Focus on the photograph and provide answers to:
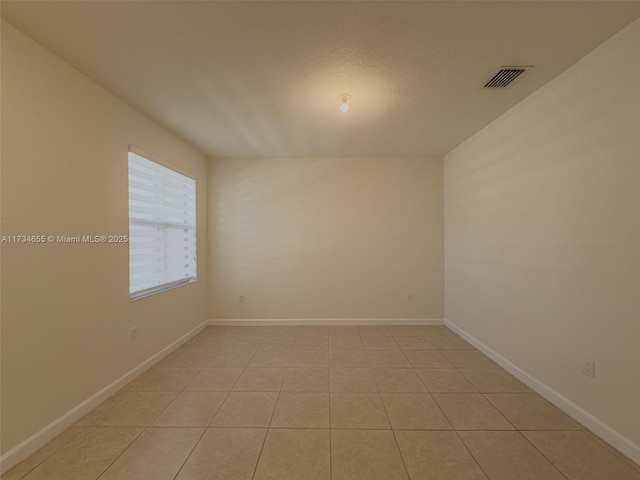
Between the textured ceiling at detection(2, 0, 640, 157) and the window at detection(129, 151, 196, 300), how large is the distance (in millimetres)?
656

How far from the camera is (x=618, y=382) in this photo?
168cm

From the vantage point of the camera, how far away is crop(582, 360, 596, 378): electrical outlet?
6.03ft

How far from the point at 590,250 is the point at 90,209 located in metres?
3.60

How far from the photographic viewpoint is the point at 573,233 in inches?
78.4

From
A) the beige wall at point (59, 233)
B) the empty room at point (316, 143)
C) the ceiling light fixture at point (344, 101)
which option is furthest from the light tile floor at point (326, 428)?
the ceiling light fixture at point (344, 101)

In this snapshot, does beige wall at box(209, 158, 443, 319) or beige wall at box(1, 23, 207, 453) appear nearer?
beige wall at box(1, 23, 207, 453)

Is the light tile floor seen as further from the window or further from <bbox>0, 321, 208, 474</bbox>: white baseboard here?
the window

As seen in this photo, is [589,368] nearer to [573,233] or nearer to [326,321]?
[573,233]

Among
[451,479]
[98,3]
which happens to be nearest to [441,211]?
[451,479]

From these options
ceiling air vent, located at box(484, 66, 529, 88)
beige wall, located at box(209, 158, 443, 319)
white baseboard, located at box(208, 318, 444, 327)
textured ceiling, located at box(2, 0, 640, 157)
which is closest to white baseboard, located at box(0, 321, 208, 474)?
white baseboard, located at box(208, 318, 444, 327)

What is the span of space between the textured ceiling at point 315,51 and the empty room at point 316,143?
2 centimetres

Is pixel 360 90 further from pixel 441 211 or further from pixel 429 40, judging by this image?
pixel 441 211

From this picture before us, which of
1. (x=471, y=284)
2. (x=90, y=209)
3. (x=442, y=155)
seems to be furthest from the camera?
(x=442, y=155)

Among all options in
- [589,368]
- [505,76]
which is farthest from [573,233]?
[505,76]
